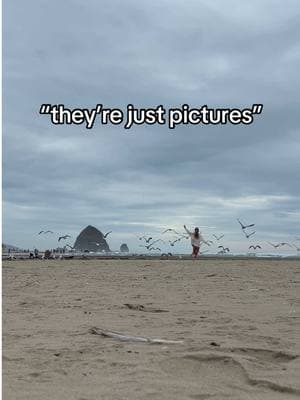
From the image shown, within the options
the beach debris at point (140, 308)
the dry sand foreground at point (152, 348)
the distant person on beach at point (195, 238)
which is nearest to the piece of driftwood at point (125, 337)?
the dry sand foreground at point (152, 348)

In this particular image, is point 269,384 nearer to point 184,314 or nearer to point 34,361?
point 34,361

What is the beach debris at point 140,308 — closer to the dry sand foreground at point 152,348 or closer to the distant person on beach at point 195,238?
the dry sand foreground at point 152,348

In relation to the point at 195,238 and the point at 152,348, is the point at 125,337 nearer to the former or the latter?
the point at 152,348

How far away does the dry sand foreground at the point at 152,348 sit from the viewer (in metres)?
3.76

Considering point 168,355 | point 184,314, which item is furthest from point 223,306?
point 168,355

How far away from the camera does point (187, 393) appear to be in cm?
366

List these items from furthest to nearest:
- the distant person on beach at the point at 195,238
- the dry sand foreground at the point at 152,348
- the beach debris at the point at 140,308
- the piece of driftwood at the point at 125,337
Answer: the distant person on beach at the point at 195,238 → the beach debris at the point at 140,308 → the piece of driftwood at the point at 125,337 → the dry sand foreground at the point at 152,348

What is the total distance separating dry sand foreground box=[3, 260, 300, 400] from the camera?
3.76 m

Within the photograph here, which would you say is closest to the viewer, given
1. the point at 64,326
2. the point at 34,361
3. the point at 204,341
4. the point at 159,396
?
→ the point at 159,396

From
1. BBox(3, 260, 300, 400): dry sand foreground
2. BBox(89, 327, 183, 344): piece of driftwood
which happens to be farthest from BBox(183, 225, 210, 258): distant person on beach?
BBox(89, 327, 183, 344): piece of driftwood

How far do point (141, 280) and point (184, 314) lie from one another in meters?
5.51

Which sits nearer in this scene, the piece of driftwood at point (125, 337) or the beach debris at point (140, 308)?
the piece of driftwood at point (125, 337)

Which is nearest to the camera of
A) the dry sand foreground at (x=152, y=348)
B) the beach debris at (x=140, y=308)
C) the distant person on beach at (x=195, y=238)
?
the dry sand foreground at (x=152, y=348)

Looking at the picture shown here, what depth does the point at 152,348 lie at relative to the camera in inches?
191
